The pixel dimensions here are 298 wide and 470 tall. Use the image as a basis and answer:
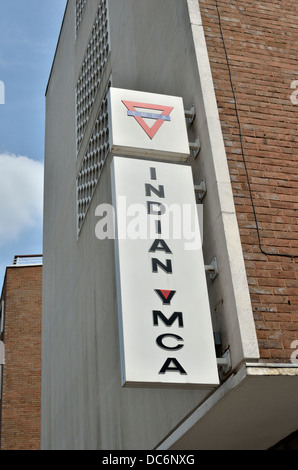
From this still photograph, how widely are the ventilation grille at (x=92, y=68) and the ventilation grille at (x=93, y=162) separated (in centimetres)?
105

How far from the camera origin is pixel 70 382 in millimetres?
14305

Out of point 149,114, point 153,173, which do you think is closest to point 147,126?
point 149,114

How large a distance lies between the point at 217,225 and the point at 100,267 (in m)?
5.48

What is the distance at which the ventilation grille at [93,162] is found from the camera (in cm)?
1311

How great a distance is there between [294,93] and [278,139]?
37.4 inches

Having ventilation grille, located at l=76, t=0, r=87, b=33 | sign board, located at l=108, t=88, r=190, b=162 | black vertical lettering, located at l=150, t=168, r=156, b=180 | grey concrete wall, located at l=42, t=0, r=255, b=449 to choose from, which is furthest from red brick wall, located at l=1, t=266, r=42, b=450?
black vertical lettering, located at l=150, t=168, r=156, b=180

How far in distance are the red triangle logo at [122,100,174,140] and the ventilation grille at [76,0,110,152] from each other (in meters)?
5.91

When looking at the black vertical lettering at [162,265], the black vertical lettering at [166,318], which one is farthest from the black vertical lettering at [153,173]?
the black vertical lettering at [166,318]

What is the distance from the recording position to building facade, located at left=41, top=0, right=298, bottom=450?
690cm

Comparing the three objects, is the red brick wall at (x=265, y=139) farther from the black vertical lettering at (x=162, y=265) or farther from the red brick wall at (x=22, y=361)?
the red brick wall at (x=22, y=361)

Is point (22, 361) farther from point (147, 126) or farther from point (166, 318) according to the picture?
point (166, 318)
